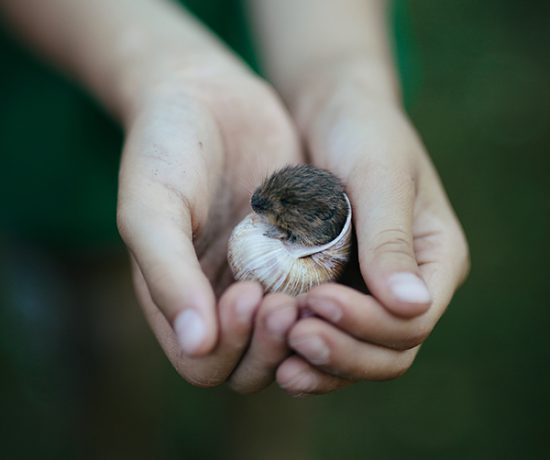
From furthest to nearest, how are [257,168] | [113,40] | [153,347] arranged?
[153,347], [113,40], [257,168]

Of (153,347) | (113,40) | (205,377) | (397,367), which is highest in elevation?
(113,40)

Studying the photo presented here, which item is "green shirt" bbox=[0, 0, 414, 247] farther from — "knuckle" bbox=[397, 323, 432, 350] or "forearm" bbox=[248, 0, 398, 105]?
"knuckle" bbox=[397, 323, 432, 350]

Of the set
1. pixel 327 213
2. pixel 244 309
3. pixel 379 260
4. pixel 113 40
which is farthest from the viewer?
pixel 113 40

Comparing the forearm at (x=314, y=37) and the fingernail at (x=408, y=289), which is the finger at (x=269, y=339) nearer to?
the fingernail at (x=408, y=289)

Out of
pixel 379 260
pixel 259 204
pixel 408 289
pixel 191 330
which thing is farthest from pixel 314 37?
pixel 191 330

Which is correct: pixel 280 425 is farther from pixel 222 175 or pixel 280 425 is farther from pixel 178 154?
pixel 178 154

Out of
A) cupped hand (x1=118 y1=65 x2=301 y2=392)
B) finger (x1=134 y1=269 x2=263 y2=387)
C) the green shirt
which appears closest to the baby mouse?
cupped hand (x1=118 y1=65 x2=301 y2=392)

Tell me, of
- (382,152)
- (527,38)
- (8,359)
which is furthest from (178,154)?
(527,38)

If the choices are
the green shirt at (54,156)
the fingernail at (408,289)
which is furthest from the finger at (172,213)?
the green shirt at (54,156)

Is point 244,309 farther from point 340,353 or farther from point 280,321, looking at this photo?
point 340,353
